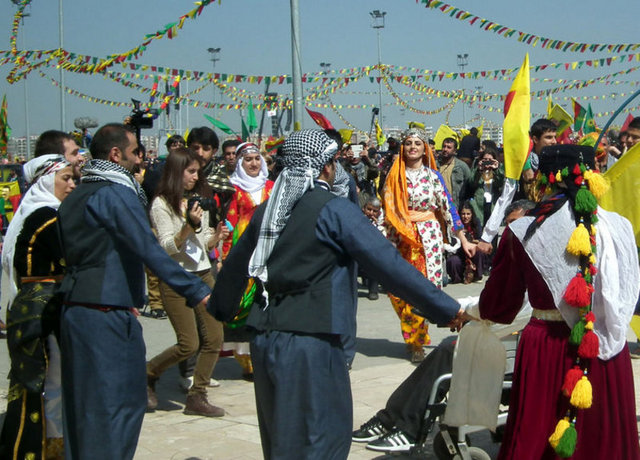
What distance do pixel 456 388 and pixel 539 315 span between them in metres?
0.75

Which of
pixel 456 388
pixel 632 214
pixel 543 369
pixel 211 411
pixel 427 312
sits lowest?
pixel 211 411

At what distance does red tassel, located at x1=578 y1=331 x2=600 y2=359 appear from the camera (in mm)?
3352

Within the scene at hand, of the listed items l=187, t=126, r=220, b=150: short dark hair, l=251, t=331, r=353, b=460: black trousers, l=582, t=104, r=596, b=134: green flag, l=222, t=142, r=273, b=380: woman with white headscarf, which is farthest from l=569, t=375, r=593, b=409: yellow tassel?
l=582, t=104, r=596, b=134: green flag

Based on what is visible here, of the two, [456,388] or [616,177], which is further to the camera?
[616,177]

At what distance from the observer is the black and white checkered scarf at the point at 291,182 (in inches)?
132

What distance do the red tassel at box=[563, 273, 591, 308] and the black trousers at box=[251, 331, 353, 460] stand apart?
94cm

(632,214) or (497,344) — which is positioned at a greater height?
(632,214)

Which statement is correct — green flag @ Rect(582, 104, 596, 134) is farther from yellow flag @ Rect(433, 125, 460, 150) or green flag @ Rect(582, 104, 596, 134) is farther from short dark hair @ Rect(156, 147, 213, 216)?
short dark hair @ Rect(156, 147, 213, 216)

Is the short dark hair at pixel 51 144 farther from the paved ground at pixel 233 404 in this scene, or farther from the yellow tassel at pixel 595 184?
the yellow tassel at pixel 595 184

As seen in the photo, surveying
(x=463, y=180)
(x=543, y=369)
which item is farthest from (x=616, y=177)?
(x=463, y=180)

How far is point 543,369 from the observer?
349 cm

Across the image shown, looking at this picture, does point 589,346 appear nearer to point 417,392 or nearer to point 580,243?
point 580,243

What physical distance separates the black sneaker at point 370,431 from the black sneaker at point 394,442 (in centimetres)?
6

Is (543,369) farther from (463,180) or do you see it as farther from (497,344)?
(463,180)
